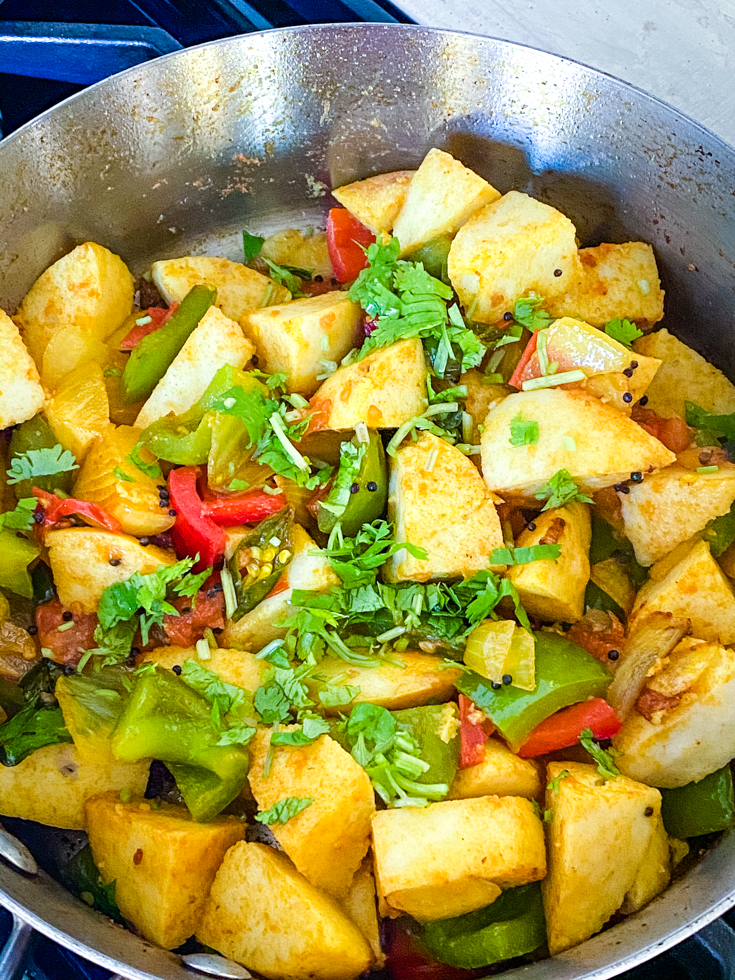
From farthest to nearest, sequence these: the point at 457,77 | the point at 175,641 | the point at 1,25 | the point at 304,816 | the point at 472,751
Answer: the point at 1,25, the point at 457,77, the point at 175,641, the point at 472,751, the point at 304,816

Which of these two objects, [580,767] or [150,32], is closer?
[580,767]

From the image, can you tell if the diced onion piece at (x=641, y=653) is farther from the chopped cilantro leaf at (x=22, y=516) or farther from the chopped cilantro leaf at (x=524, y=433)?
the chopped cilantro leaf at (x=22, y=516)

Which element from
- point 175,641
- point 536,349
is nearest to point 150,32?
point 536,349

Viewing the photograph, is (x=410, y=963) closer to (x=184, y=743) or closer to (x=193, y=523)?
(x=184, y=743)

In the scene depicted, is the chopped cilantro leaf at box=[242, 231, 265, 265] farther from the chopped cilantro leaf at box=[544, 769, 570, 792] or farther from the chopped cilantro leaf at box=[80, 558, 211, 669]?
the chopped cilantro leaf at box=[544, 769, 570, 792]

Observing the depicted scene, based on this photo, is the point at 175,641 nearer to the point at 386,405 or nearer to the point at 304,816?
the point at 304,816

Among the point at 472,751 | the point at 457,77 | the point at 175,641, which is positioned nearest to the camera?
the point at 472,751
